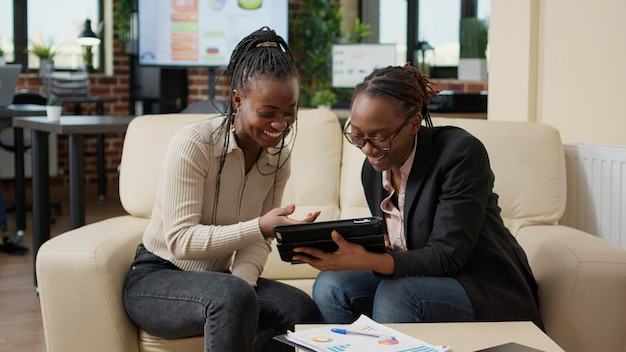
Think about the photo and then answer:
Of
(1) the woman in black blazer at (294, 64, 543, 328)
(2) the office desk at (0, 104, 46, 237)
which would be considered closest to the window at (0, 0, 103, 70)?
(2) the office desk at (0, 104, 46, 237)

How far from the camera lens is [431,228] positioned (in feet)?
7.34

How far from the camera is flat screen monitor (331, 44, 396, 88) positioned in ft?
16.3

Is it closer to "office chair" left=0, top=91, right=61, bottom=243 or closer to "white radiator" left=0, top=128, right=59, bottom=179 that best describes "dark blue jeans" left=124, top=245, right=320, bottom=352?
"office chair" left=0, top=91, right=61, bottom=243

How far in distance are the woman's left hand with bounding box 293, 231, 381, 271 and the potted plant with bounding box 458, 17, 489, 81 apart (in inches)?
150

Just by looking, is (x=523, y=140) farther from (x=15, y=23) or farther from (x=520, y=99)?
(x=15, y=23)

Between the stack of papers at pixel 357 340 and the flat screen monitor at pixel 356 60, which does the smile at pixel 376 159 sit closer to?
the stack of papers at pixel 357 340

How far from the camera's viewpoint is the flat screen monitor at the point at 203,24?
212 inches

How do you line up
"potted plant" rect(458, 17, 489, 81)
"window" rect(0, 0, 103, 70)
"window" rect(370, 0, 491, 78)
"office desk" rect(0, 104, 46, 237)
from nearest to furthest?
1. "office desk" rect(0, 104, 46, 237)
2. "potted plant" rect(458, 17, 489, 81)
3. "window" rect(370, 0, 491, 78)
4. "window" rect(0, 0, 103, 70)

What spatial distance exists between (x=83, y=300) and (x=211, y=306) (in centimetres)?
40

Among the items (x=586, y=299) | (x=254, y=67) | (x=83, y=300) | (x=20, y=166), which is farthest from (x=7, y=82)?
(x=586, y=299)

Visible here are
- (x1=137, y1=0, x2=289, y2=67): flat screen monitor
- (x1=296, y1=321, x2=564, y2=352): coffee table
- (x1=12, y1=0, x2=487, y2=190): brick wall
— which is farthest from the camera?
(x1=12, y1=0, x2=487, y2=190): brick wall

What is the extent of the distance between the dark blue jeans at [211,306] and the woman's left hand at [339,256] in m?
0.18

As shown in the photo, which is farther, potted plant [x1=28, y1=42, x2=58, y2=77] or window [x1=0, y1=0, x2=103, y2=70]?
window [x1=0, y1=0, x2=103, y2=70]

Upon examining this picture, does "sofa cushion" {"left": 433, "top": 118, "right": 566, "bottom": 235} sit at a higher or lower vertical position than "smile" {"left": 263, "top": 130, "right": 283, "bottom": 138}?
lower
